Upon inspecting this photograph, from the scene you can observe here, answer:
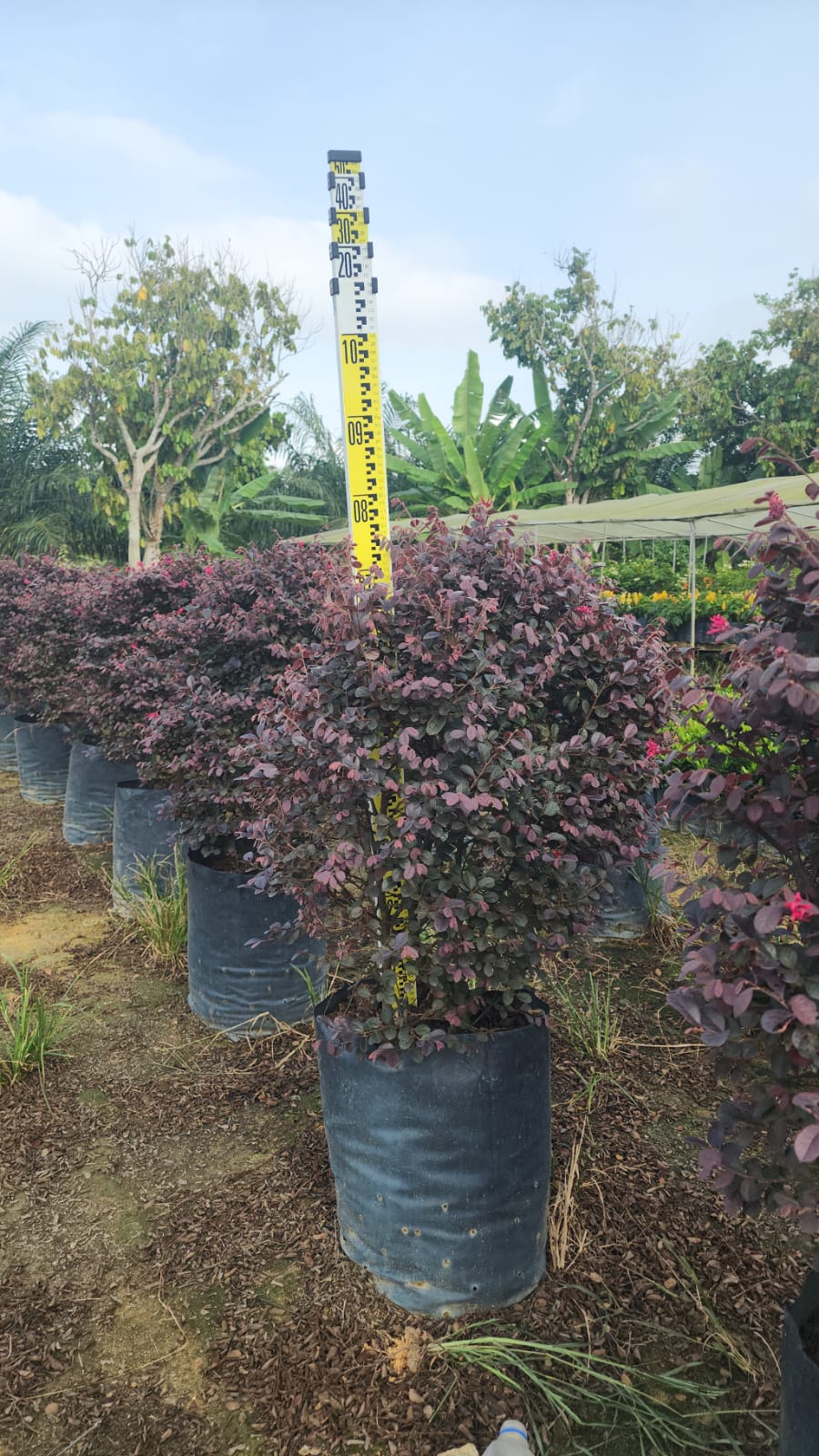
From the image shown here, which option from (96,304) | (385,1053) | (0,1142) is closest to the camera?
(385,1053)

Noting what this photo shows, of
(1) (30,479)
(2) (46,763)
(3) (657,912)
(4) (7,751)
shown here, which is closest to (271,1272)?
(3) (657,912)

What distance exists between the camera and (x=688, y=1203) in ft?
8.92

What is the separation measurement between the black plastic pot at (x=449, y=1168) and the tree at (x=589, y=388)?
18.4 metres

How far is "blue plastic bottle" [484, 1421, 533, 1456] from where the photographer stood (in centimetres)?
189

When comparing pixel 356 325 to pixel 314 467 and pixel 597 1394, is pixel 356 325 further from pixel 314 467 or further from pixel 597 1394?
pixel 314 467

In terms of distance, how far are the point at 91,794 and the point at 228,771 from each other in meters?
2.97

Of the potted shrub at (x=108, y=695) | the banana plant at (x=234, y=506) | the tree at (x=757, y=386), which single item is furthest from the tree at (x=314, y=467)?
the potted shrub at (x=108, y=695)

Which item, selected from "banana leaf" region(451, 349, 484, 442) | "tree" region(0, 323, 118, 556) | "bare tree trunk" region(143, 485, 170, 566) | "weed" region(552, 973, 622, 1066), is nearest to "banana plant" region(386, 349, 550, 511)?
"banana leaf" region(451, 349, 484, 442)

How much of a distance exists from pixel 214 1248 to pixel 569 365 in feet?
74.7

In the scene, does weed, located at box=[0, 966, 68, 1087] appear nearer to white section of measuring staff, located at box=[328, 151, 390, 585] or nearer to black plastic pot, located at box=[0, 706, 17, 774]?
white section of measuring staff, located at box=[328, 151, 390, 585]

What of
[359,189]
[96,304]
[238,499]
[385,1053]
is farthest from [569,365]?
[385,1053]

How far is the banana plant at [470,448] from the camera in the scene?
18.6 meters

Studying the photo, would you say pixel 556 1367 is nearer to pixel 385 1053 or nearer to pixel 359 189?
pixel 385 1053

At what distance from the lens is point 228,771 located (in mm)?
3939
